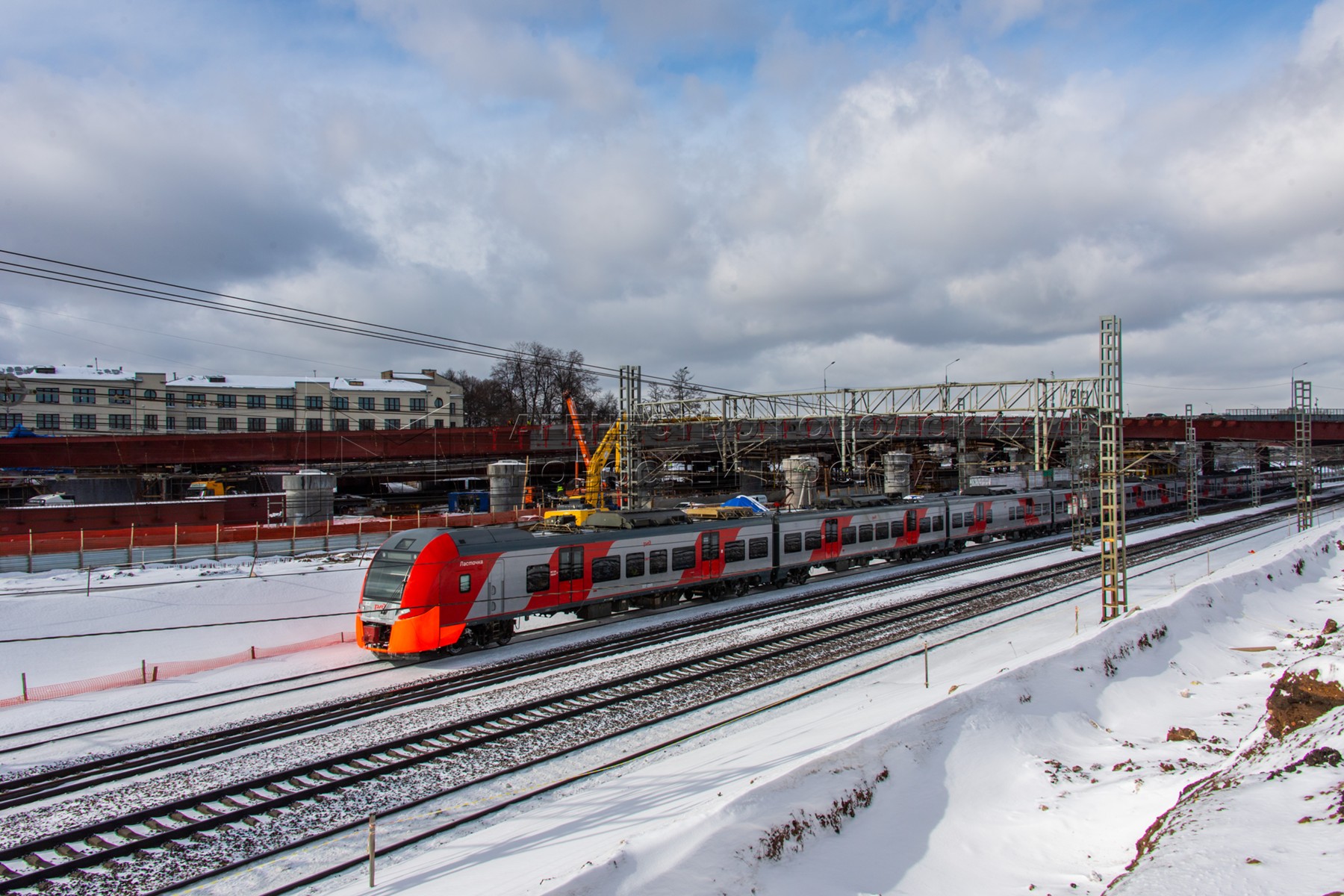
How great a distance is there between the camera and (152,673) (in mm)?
16781

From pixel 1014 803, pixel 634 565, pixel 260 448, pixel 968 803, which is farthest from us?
pixel 260 448

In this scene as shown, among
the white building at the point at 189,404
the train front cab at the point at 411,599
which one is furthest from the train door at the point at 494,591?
the white building at the point at 189,404

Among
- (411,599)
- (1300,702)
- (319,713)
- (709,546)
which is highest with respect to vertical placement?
(709,546)

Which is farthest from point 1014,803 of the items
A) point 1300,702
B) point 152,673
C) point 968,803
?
point 152,673

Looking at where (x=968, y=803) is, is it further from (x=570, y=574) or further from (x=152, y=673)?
(x=152, y=673)

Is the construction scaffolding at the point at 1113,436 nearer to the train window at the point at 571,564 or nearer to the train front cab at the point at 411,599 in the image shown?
the train window at the point at 571,564

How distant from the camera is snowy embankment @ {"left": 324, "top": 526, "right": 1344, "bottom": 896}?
23.9 feet

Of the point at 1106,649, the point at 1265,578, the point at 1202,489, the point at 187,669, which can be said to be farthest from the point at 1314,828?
the point at 1202,489

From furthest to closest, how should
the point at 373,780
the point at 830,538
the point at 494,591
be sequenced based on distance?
the point at 830,538, the point at 494,591, the point at 373,780

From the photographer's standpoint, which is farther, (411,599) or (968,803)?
(411,599)

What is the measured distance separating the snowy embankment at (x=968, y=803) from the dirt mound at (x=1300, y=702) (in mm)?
67

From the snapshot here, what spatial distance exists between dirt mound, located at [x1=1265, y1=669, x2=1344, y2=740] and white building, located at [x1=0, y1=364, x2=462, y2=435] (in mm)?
67546

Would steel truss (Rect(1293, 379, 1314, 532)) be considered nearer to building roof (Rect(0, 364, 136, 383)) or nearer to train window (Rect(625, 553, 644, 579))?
train window (Rect(625, 553, 644, 579))

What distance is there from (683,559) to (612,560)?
2.89m
